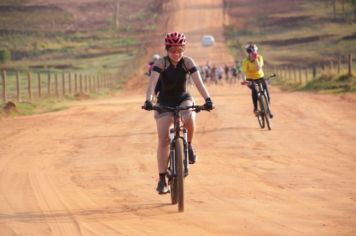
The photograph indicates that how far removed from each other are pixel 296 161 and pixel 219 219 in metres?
5.37

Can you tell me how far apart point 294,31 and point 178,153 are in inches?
2752

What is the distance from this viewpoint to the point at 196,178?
543 inches

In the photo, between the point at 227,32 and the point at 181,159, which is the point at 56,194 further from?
the point at 227,32

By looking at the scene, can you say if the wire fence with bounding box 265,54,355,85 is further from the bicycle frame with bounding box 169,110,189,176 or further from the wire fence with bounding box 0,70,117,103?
the bicycle frame with bounding box 169,110,189,176

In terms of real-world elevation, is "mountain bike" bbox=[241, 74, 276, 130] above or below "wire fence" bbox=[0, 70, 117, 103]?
above

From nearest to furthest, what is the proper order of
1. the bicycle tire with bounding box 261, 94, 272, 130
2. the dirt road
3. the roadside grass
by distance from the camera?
the dirt road → the bicycle tire with bounding box 261, 94, 272, 130 → the roadside grass

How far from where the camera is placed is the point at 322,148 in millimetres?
17109

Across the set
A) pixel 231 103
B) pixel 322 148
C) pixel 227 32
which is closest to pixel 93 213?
pixel 322 148

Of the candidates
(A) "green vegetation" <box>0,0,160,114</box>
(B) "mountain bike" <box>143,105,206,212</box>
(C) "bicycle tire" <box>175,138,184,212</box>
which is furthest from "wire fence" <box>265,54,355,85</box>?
(C) "bicycle tire" <box>175,138,184,212</box>

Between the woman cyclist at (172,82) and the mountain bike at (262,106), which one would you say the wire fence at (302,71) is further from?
the woman cyclist at (172,82)

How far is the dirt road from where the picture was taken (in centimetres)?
1007

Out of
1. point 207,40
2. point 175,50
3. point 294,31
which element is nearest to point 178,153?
point 175,50

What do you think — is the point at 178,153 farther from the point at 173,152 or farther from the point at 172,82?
the point at 172,82

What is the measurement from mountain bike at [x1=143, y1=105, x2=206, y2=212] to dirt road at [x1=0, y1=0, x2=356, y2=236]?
0.28 metres
